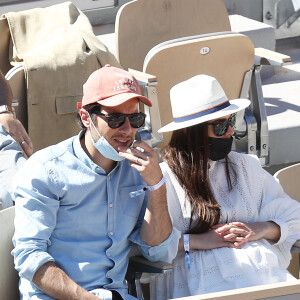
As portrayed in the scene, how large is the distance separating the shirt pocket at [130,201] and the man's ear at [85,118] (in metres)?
0.26

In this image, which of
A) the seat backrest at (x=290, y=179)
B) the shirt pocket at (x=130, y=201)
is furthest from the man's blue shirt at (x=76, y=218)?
the seat backrest at (x=290, y=179)

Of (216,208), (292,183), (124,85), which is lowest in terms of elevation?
(292,183)

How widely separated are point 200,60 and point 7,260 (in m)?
1.88

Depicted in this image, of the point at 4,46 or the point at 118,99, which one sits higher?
the point at 118,99

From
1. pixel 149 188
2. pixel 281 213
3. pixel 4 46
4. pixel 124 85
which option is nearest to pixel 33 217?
pixel 149 188

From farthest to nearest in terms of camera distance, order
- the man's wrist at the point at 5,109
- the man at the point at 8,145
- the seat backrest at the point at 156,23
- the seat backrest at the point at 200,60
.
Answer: the seat backrest at the point at 156,23, the seat backrest at the point at 200,60, the man's wrist at the point at 5,109, the man at the point at 8,145

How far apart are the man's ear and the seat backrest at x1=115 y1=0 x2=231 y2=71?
2214 mm

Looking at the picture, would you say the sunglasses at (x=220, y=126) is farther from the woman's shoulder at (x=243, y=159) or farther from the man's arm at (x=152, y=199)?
the man's arm at (x=152, y=199)

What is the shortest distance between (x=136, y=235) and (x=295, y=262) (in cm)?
91

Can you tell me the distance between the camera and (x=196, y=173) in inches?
113

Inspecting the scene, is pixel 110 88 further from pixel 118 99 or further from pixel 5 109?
pixel 5 109

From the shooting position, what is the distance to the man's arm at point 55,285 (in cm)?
242

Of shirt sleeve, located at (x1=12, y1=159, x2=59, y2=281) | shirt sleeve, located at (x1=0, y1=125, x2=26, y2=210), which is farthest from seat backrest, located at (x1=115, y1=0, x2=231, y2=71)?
shirt sleeve, located at (x1=12, y1=159, x2=59, y2=281)

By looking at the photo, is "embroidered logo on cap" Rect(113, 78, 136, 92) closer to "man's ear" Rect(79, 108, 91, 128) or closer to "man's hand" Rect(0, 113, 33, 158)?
"man's ear" Rect(79, 108, 91, 128)
